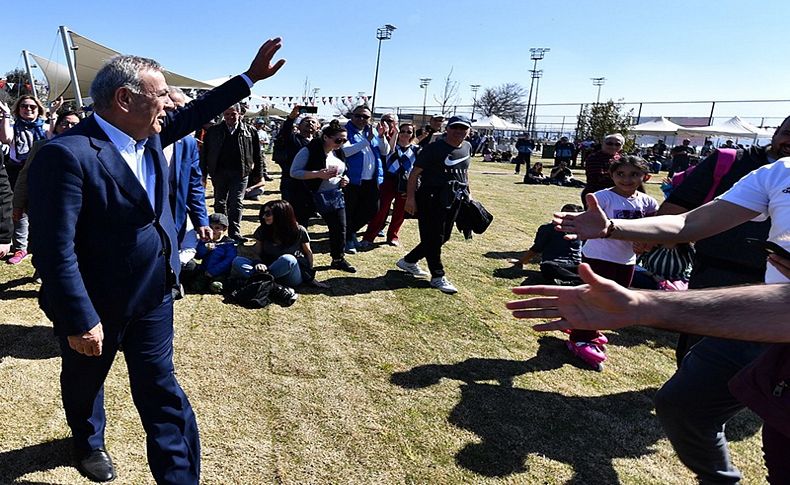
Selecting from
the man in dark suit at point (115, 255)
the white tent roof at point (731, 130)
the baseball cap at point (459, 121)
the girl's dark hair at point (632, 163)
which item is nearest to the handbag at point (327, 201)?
the baseball cap at point (459, 121)

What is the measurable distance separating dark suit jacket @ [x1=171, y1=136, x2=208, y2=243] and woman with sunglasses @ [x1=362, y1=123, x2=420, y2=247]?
11.4ft

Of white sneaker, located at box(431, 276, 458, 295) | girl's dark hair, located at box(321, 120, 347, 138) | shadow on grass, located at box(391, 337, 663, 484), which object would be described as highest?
girl's dark hair, located at box(321, 120, 347, 138)

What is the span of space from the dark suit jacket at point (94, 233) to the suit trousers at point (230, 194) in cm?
426

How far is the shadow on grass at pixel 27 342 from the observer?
3.31m

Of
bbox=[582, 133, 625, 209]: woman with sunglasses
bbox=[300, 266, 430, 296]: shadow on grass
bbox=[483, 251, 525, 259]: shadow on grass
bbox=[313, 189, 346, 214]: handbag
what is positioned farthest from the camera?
bbox=[483, 251, 525, 259]: shadow on grass

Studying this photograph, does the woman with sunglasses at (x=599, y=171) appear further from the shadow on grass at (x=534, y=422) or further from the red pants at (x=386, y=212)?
the shadow on grass at (x=534, y=422)

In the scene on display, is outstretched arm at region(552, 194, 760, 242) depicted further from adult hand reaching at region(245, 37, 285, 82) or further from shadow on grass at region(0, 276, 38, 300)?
shadow on grass at region(0, 276, 38, 300)

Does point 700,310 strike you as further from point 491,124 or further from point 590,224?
point 491,124

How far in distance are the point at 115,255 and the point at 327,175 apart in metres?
3.67

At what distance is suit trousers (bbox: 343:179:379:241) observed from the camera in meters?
6.32

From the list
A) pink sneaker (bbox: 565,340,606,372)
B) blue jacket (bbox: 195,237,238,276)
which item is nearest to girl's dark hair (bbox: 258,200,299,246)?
blue jacket (bbox: 195,237,238,276)

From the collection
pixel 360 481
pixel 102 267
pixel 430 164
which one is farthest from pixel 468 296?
pixel 102 267

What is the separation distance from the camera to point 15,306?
4.07 meters

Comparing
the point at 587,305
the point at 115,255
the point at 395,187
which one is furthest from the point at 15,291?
the point at 587,305
